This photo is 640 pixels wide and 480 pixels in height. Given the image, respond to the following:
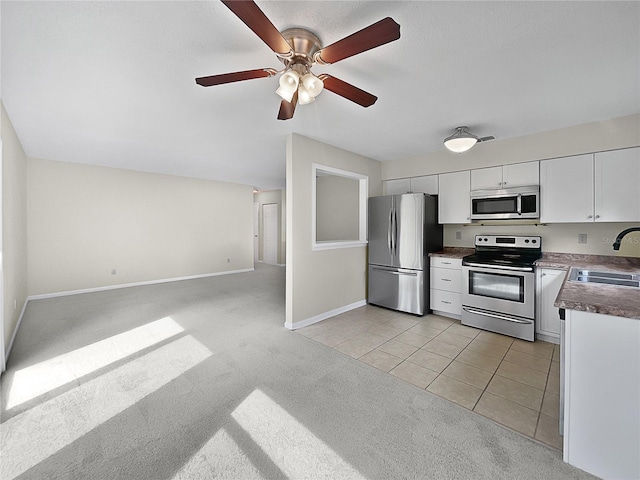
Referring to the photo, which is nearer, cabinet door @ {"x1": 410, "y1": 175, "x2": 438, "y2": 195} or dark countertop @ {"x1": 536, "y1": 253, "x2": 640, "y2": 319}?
dark countertop @ {"x1": 536, "y1": 253, "x2": 640, "y2": 319}

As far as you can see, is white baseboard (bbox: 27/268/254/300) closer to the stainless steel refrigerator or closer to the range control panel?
the stainless steel refrigerator

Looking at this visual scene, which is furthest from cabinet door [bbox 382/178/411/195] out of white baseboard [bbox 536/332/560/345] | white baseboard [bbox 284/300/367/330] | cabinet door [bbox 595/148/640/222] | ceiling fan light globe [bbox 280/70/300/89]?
ceiling fan light globe [bbox 280/70/300/89]

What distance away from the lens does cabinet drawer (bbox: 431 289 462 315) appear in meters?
3.82

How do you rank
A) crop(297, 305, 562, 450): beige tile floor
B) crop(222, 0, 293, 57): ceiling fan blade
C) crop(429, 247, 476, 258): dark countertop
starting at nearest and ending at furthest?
crop(222, 0, 293, 57): ceiling fan blade, crop(297, 305, 562, 450): beige tile floor, crop(429, 247, 476, 258): dark countertop

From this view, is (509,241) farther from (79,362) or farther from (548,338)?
(79,362)

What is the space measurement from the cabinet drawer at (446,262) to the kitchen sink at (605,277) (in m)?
1.24

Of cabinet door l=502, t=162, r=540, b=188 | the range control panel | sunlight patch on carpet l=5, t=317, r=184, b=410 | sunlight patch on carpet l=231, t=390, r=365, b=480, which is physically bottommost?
sunlight patch on carpet l=231, t=390, r=365, b=480

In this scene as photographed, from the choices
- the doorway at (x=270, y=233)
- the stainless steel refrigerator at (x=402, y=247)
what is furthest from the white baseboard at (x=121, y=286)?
the stainless steel refrigerator at (x=402, y=247)

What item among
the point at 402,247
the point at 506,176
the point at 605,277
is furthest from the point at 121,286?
the point at 605,277

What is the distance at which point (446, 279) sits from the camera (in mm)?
3922

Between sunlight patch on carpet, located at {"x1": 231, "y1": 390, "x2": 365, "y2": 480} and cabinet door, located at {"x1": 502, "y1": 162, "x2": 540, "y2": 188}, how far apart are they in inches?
144

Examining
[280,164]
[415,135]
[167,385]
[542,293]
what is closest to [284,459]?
[167,385]

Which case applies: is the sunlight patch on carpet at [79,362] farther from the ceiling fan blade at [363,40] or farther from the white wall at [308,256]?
the ceiling fan blade at [363,40]

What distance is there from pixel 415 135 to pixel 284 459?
348 cm
